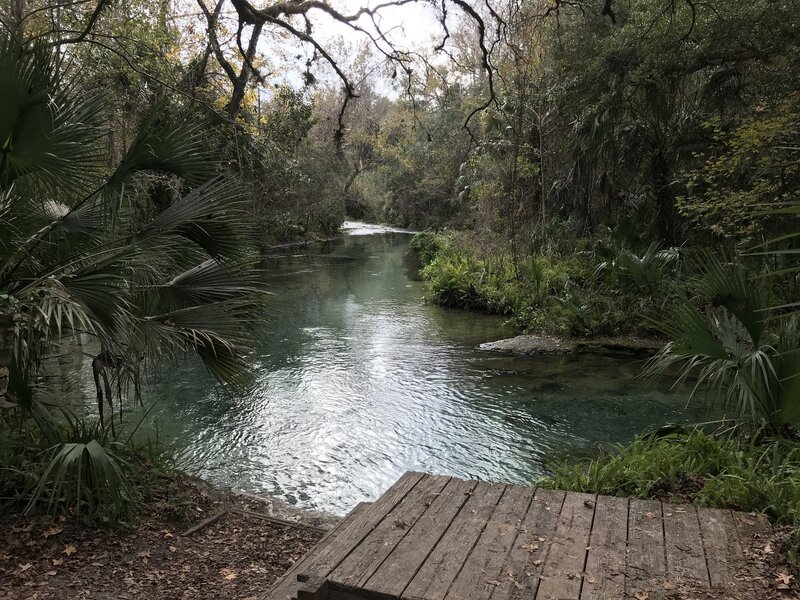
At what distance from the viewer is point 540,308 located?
11125mm

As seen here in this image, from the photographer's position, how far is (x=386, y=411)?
739cm

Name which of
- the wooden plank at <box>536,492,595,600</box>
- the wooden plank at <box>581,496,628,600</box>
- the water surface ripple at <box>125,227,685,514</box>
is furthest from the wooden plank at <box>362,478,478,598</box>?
the water surface ripple at <box>125,227,685,514</box>

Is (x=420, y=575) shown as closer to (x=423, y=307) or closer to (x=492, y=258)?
(x=423, y=307)

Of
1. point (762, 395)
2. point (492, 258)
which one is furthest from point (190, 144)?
point (492, 258)

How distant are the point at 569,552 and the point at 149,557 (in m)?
2.50

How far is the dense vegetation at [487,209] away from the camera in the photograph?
360cm


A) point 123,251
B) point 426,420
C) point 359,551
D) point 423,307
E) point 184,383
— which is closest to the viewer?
point 359,551

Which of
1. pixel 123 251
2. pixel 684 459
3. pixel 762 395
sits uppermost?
pixel 123 251

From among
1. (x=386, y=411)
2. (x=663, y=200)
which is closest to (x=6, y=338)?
(x=386, y=411)

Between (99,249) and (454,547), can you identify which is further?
(99,249)

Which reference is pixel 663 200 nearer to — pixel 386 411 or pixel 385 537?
pixel 386 411

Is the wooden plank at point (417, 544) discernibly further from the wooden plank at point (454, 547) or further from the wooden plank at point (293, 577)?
the wooden plank at point (293, 577)

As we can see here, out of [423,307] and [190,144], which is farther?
[423,307]

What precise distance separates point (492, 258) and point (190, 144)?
11.3m
